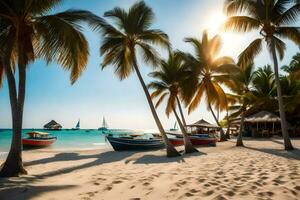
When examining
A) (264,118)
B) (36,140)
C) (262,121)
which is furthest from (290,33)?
(36,140)

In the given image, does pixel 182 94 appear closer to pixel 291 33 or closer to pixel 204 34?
pixel 204 34

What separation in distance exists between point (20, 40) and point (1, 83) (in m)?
3.35

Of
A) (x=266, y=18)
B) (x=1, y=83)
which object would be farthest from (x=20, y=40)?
(x=266, y=18)

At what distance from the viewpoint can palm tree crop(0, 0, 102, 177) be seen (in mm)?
9430

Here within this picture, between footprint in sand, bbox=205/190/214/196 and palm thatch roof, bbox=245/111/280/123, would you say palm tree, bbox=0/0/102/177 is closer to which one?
footprint in sand, bbox=205/190/214/196

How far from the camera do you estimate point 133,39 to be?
1722 centimetres

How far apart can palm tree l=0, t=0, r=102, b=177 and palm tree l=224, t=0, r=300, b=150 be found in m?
10.3

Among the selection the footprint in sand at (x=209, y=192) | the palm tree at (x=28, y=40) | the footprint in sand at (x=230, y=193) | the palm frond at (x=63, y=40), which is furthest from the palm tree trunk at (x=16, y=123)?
the footprint in sand at (x=230, y=193)

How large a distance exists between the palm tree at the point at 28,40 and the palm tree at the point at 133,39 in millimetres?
5858

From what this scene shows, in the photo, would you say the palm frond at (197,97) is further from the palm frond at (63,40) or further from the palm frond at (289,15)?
the palm frond at (63,40)

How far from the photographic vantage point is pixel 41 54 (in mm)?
11203

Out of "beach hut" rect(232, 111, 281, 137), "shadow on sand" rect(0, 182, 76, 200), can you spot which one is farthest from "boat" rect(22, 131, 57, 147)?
"beach hut" rect(232, 111, 281, 137)

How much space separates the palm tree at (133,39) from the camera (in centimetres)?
1667

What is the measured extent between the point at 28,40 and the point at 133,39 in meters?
8.08
